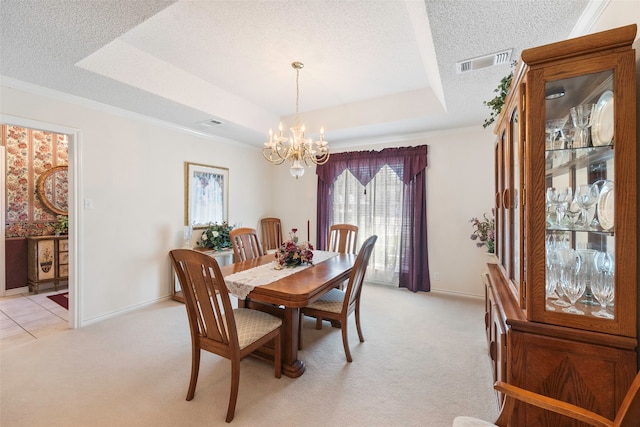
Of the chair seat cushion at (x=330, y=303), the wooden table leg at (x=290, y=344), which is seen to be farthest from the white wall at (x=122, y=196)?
the chair seat cushion at (x=330, y=303)

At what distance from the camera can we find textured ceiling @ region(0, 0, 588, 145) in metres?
1.68

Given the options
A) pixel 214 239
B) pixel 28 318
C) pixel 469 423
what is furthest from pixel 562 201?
pixel 28 318

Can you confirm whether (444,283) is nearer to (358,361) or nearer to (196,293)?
(358,361)

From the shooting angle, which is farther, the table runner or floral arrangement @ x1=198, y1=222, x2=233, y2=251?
floral arrangement @ x1=198, y1=222, x2=233, y2=251

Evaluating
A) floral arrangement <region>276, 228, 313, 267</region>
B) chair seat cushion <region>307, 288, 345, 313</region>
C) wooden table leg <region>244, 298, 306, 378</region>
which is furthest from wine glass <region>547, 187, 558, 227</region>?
floral arrangement <region>276, 228, 313, 267</region>

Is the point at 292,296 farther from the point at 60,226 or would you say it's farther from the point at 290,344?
the point at 60,226

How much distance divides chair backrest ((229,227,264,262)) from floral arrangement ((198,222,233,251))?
1.00 meters

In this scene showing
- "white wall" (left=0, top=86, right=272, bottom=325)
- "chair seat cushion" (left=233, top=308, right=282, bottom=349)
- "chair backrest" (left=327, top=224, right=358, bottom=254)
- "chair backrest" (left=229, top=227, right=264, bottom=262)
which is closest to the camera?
"chair seat cushion" (left=233, top=308, right=282, bottom=349)

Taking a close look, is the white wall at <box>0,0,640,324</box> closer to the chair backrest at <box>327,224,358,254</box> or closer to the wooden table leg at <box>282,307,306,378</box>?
the chair backrest at <box>327,224,358,254</box>

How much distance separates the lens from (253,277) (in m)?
2.27

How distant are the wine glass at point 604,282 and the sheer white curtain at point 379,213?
127 inches

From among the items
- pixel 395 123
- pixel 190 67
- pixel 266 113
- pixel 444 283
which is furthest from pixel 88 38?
pixel 444 283

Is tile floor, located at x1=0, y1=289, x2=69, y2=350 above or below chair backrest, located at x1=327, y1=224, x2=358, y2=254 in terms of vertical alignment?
below

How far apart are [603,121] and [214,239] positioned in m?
4.11
